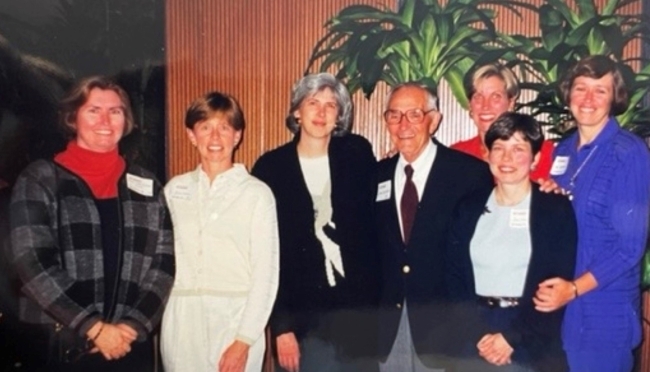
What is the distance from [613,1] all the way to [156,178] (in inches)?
56.9

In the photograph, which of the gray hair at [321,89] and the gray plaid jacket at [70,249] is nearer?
the gray plaid jacket at [70,249]

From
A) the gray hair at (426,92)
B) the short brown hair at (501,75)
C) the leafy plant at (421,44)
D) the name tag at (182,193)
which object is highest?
the leafy plant at (421,44)

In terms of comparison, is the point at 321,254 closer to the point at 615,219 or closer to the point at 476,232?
the point at 476,232

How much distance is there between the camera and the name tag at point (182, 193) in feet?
7.28

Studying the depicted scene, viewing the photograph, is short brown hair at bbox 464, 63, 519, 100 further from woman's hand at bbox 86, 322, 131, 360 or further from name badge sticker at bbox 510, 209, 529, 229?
woman's hand at bbox 86, 322, 131, 360

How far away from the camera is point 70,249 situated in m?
2.06

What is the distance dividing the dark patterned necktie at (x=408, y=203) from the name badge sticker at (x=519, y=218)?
11.1 inches

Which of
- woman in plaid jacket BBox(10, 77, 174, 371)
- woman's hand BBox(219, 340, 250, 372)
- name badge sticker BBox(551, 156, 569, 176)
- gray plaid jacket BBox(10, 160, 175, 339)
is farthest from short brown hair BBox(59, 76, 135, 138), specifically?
name badge sticker BBox(551, 156, 569, 176)

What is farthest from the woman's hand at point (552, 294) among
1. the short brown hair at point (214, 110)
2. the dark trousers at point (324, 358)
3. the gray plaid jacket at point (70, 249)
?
the gray plaid jacket at point (70, 249)

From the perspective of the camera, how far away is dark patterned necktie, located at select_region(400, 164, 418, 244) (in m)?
2.17

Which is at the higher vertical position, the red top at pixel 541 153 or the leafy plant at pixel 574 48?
the leafy plant at pixel 574 48

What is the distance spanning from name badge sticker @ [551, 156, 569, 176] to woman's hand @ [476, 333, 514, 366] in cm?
49

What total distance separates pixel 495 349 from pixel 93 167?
1258mm

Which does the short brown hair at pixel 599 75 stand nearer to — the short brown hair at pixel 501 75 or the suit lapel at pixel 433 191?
the short brown hair at pixel 501 75
